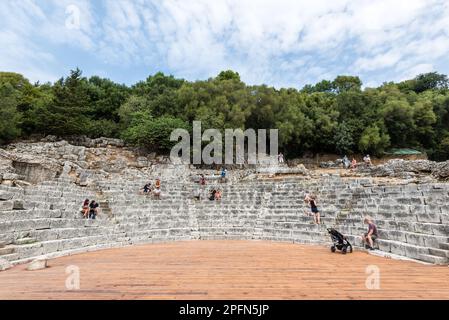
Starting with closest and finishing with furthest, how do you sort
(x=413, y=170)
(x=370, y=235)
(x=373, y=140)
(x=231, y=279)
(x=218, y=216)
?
(x=231, y=279), (x=370, y=235), (x=218, y=216), (x=413, y=170), (x=373, y=140)

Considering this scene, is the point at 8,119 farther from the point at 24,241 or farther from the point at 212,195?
the point at 24,241

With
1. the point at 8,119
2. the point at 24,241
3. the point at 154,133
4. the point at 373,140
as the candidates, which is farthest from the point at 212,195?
the point at 373,140

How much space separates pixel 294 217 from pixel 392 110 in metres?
27.3

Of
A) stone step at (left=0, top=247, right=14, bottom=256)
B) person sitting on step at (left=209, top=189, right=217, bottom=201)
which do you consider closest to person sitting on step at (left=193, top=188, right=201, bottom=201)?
person sitting on step at (left=209, top=189, right=217, bottom=201)

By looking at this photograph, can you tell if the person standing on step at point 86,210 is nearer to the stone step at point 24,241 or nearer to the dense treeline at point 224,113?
the stone step at point 24,241

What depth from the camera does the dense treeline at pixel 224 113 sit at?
2380 cm

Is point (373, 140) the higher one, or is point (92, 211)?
point (373, 140)

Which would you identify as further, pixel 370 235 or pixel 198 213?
pixel 198 213

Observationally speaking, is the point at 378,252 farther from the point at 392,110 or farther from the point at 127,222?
the point at 392,110

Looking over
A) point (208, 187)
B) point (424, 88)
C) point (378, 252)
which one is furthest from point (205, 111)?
point (424, 88)

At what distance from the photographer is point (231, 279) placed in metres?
4.04

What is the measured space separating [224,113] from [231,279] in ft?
73.3

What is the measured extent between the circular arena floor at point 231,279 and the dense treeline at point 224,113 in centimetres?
1838
